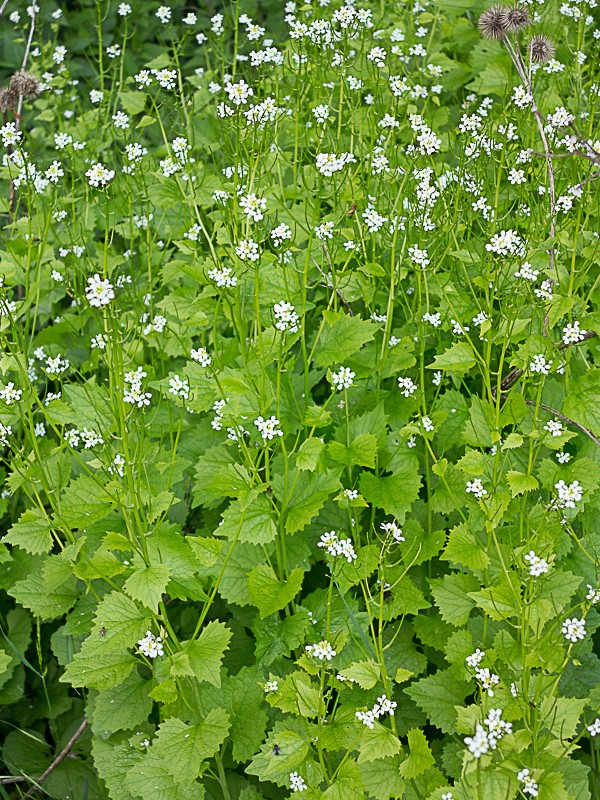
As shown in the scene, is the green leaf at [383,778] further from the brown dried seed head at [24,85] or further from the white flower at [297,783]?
the brown dried seed head at [24,85]

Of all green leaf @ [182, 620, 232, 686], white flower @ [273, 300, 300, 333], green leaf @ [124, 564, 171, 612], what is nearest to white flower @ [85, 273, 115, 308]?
white flower @ [273, 300, 300, 333]

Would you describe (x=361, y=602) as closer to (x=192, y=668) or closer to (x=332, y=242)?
(x=192, y=668)

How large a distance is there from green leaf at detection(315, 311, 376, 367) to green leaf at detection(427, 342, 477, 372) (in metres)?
0.24

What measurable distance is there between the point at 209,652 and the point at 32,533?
731mm

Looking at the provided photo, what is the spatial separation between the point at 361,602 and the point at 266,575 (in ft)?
1.20

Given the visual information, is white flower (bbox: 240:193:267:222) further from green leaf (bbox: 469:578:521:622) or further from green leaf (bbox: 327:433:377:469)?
green leaf (bbox: 469:578:521:622)

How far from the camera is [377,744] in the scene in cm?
223

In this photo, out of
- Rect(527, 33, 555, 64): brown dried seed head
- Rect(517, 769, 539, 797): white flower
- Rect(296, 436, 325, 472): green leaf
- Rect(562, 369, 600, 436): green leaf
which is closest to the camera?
Rect(517, 769, 539, 797): white flower

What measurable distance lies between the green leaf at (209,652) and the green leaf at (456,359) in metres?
1.01

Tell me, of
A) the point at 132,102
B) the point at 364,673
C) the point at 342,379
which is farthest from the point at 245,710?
the point at 132,102

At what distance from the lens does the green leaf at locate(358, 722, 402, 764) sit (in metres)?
2.21

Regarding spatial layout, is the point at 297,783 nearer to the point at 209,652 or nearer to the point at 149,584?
the point at 209,652

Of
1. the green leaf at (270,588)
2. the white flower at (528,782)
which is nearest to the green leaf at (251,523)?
the green leaf at (270,588)

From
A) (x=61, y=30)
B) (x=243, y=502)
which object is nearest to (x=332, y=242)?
(x=243, y=502)
